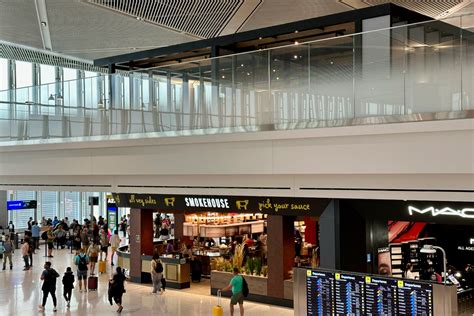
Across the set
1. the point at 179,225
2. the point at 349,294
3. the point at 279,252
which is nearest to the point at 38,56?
the point at 179,225

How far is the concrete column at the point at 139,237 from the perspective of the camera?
18734 mm

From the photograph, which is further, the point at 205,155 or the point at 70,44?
the point at 70,44

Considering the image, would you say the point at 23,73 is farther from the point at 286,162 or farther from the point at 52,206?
the point at 286,162

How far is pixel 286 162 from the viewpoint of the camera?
1009cm

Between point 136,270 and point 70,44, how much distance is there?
9.25 m

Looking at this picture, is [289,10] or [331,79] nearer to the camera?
[331,79]

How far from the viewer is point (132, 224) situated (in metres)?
18.9

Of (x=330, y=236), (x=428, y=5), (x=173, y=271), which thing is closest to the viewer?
(x=330, y=236)

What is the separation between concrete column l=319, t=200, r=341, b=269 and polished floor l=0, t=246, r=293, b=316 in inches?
148

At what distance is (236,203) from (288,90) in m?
3.00

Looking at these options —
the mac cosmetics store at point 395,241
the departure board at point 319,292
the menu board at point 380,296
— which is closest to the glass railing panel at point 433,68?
the mac cosmetics store at point 395,241

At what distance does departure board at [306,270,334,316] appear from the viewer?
10336 millimetres

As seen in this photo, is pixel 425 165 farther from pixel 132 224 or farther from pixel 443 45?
pixel 132 224

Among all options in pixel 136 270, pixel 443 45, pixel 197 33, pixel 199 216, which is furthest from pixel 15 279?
pixel 443 45
